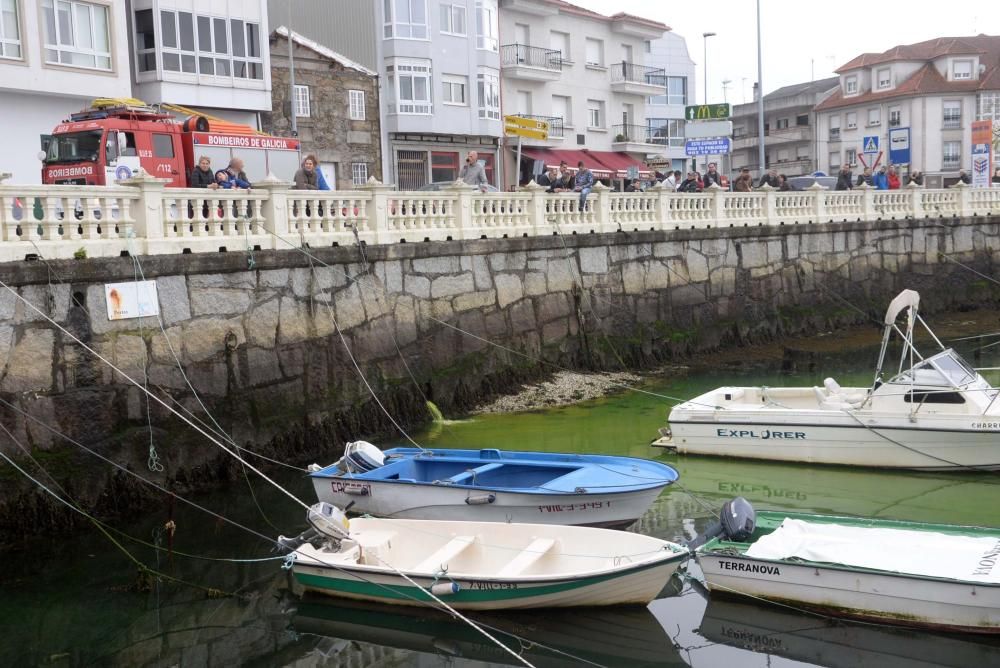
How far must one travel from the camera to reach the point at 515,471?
11.4m

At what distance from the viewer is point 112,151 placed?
58.3 feet

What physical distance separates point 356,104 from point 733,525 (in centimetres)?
2586

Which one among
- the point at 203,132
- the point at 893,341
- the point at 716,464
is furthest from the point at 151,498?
the point at 893,341

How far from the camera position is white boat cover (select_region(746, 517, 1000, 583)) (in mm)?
8383

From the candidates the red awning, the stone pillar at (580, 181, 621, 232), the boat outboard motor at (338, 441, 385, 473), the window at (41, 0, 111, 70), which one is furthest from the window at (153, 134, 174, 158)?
the red awning

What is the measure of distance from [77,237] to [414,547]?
560 centimetres

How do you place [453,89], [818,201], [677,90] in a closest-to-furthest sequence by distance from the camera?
[818,201] → [453,89] → [677,90]

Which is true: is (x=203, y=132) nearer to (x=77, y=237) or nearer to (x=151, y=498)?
(x=77, y=237)

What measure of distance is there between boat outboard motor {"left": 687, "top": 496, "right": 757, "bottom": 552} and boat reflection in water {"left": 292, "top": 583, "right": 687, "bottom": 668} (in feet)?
3.21

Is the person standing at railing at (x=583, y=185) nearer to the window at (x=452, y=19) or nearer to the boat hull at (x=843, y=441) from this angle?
the boat hull at (x=843, y=441)

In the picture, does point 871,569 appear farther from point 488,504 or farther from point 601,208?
point 601,208

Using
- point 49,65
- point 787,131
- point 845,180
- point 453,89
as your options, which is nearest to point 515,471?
point 49,65

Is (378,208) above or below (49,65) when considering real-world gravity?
below

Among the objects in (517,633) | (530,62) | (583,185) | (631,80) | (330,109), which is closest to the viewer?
(517,633)
